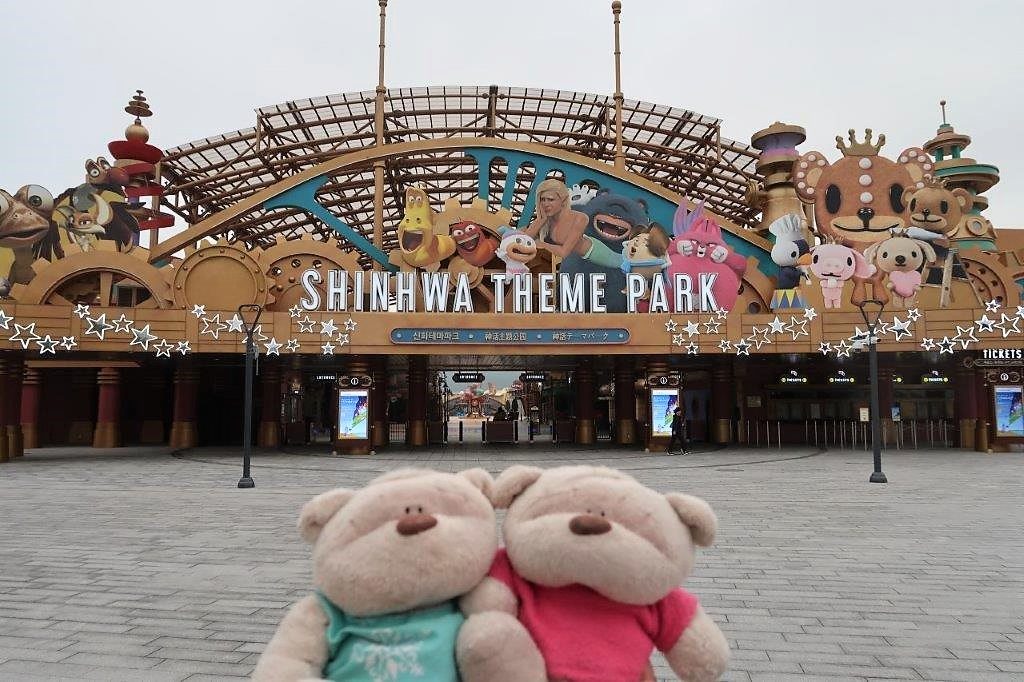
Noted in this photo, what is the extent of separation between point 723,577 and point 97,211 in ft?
87.6

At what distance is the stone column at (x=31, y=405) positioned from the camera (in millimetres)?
29539

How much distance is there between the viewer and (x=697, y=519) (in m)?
3.01

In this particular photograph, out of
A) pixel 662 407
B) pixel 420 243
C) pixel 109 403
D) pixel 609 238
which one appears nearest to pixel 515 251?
pixel 420 243

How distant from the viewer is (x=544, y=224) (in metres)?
26.5

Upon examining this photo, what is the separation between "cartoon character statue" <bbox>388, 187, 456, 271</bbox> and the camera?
84.9 ft

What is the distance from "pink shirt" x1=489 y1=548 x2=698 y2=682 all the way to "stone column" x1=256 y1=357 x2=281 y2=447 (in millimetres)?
28191

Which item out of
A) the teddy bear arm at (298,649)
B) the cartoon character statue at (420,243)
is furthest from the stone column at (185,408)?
the teddy bear arm at (298,649)

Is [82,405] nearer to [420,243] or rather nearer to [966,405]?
[420,243]

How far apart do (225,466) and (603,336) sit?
1224cm

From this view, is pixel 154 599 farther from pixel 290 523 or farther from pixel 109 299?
pixel 109 299

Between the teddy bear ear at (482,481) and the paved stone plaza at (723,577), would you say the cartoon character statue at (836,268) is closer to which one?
the paved stone plaza at (723,577)

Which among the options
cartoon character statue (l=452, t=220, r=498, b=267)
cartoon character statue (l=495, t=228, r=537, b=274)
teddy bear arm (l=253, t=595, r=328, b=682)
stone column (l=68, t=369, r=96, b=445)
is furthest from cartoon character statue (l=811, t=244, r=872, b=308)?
stone column (l=68, t=369, r=96, b=445)

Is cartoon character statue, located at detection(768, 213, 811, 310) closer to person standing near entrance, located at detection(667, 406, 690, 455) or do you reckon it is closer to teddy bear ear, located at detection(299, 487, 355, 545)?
person standing near entrance, located at detection(667, 406, 690, 455)

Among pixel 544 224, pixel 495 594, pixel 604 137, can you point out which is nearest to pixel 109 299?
pixel 544 224
